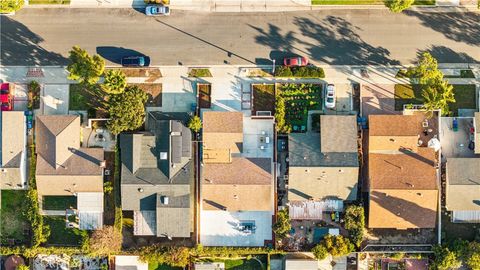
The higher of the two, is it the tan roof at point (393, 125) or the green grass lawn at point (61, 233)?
the tan roof at point (393, 125)

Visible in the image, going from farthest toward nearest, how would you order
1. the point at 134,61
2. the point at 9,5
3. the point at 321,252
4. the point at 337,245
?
the point at 134,61 → the point at 9,5 → the point at 321,252 → the point at 337,245

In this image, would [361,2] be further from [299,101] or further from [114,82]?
[114,82]

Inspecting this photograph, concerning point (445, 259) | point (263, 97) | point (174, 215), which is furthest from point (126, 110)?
point (445, 259)

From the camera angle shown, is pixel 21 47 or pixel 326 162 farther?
pixel 21 47

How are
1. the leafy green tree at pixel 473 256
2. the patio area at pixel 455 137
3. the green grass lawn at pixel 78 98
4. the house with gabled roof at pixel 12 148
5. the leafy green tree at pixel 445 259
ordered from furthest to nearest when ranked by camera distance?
the green grass lawn at pixel 78 98 → the patio area at pixel 455 137 → the house with gabled roof at pixel 12 148 → the leafy green tree at pixel 445 259 → the leafy green tree at pixel 473 256

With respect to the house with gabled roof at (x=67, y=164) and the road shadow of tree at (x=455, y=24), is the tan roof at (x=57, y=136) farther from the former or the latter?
the road shadow of tree at (x=455, y=24)

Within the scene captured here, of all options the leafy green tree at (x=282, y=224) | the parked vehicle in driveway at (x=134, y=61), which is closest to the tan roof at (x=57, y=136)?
the parked vehicle in driveway at (x=134, y=61)

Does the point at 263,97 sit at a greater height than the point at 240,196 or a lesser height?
greater
